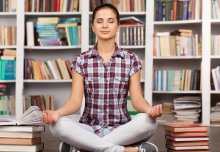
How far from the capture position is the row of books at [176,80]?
4.77m

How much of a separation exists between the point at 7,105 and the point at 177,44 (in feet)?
6.17

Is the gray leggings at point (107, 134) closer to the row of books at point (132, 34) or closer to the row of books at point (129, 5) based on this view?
the row of books at point (132, 34)

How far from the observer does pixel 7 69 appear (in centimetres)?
479

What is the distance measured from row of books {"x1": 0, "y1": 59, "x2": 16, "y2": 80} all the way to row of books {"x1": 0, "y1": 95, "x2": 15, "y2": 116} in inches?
8.2

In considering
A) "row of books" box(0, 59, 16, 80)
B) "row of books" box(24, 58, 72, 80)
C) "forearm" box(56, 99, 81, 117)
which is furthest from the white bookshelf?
"forearm" box(56, 99, 81, 117)

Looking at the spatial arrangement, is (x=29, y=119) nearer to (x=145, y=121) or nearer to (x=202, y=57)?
→ (x=145, y=121)

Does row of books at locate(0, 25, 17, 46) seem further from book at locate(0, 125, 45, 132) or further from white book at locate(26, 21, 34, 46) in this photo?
book at locate(0, 125, 45, 132)

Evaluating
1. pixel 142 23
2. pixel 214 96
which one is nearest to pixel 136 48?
pixel 142 23

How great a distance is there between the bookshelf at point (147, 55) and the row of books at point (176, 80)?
54 mm

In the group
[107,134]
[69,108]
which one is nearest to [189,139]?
[107,134]

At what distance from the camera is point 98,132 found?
209 centimetres

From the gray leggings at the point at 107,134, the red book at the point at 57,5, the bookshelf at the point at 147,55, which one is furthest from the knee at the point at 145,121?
the red book at the point at 57,5

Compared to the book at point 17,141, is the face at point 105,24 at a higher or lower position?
higher

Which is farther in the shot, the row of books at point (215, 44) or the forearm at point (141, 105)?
the row of books at point (215, 44)
